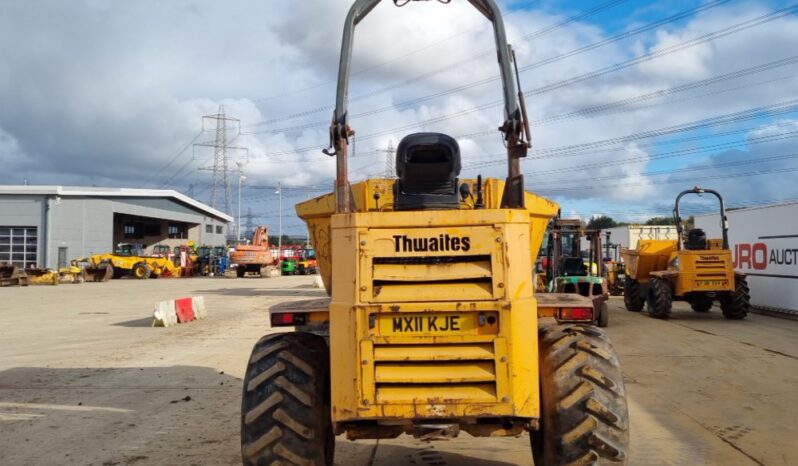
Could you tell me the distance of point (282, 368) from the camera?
4.28 meters

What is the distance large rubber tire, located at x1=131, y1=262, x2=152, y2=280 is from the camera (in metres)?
46.2

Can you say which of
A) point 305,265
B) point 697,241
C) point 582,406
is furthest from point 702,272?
point 305,265

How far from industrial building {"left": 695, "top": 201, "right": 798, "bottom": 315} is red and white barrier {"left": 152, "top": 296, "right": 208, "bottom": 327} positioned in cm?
1766

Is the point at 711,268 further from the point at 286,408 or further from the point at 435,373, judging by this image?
the point at 286,408

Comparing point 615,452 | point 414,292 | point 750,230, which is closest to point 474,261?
point 414,292

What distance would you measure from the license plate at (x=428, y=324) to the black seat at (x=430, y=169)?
1057mm

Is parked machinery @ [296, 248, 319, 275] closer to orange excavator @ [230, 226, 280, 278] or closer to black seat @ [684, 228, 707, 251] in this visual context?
orange excavator @ [230, 226, 280, 278]

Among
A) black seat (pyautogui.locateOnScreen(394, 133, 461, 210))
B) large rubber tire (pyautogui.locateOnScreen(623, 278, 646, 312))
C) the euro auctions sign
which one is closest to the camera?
black seat (pyautogui.locateOnScreen(394, 133, 461, 210))

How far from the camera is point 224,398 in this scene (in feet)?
27.3

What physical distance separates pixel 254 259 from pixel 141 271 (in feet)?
26.9

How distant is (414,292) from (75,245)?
53711 mm

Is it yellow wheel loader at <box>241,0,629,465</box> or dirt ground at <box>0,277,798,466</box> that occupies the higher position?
yellow wheel loader at <box>241,0,629,465</box>

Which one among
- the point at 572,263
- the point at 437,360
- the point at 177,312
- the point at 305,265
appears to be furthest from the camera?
the point at 305,265

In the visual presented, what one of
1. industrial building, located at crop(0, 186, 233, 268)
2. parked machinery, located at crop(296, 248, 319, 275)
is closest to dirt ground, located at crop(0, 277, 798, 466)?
industrial building, located at crop(0, 186, 233, 268)
